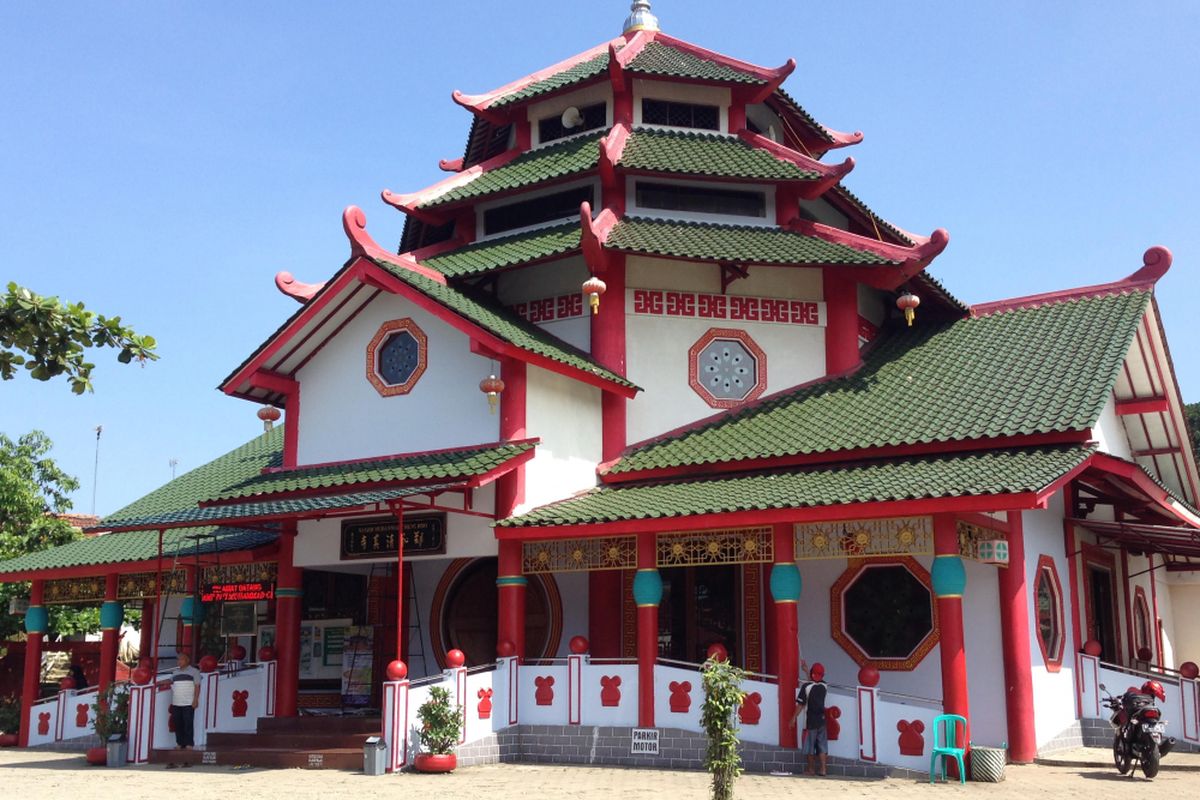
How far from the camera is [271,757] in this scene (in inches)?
568

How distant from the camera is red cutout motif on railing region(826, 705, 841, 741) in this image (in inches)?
520

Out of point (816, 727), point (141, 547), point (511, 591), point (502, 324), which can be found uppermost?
point (502, 324)

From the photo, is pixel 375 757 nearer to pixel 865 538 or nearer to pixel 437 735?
pixel 437 735

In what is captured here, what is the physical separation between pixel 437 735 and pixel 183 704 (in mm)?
4306

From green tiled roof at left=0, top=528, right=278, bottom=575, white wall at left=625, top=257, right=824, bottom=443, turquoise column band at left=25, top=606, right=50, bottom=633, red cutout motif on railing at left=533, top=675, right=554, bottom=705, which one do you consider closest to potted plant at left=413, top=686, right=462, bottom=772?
red cutout motif on railing at left=533, top=675, right=554, bottom=705

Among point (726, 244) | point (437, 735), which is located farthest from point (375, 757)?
point (726, 244)

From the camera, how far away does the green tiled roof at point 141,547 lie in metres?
18.2

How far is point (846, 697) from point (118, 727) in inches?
374

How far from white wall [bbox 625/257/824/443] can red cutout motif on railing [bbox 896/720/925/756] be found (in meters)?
6.12

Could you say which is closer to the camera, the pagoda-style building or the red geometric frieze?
the pagoda-style building

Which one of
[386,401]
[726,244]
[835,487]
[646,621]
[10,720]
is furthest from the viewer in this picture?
[10,720]

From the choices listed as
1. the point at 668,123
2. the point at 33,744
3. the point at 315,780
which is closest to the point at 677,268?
the point at 668,123

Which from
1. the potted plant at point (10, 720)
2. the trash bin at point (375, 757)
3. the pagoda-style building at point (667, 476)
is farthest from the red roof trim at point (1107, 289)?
the potted plant at point (10, 720)

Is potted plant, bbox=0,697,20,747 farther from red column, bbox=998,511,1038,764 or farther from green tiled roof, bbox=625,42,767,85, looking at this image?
red column, bbox=998,511,1038,764
